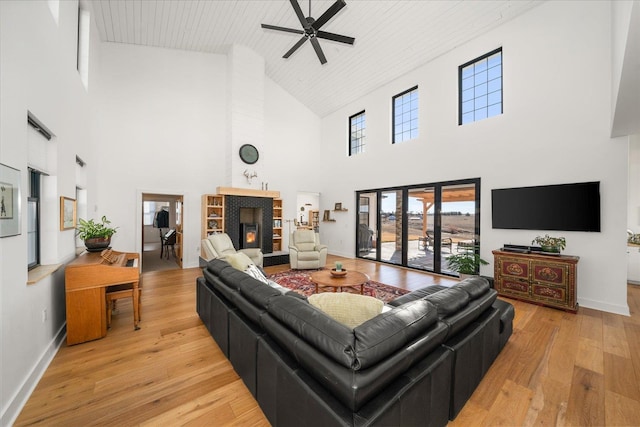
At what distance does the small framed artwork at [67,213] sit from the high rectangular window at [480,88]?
657 centimetres

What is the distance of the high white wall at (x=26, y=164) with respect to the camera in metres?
1.63

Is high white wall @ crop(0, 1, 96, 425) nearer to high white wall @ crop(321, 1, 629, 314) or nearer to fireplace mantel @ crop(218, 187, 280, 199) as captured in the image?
fireplace mantel @ crop(218, 187, 280, 199)

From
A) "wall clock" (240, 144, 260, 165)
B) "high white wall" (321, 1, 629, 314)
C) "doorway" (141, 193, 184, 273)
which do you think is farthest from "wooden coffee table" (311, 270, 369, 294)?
"doorway" (141, 193, 184, 273)

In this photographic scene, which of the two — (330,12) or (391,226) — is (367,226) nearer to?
(391,226)

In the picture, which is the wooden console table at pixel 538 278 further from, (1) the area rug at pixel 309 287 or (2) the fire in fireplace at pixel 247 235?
(2) the fire in fireplace at pixel 247 235

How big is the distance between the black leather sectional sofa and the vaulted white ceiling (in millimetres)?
4913

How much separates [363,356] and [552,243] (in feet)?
14.1

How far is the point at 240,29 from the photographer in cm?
567

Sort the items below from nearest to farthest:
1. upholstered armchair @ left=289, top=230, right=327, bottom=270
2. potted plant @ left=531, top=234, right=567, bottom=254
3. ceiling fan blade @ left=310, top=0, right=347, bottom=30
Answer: ceiling fan blade @ left=310, top=0, right=347, bottom=30 → potted plant @ left=531, top=234, right=567, bottom=254 → upholstered armchair @ left=289, top=230, right=327, bottom=270

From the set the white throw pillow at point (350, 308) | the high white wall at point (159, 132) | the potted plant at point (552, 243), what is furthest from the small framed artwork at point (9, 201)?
the potted plant at point (552, 243)

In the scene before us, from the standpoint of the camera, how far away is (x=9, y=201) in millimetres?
1692

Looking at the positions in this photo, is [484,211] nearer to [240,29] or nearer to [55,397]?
[55,397]

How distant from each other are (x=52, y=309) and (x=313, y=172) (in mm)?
6991

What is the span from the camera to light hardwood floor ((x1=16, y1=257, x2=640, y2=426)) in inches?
65.3
